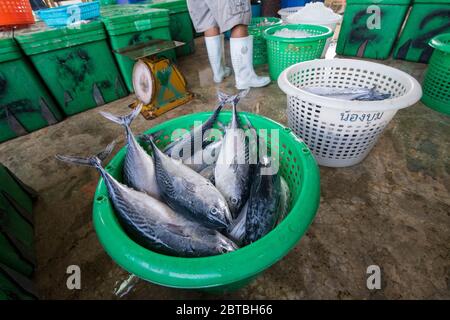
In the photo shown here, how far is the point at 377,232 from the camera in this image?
1.19 meters

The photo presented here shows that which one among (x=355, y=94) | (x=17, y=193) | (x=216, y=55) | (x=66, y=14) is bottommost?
(x=17, y=193)

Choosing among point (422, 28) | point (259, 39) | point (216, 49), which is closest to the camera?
point (216, 49)

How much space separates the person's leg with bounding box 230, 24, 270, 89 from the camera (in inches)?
91.1

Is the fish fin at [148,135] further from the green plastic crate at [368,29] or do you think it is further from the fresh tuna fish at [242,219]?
the green plastic crate at [368,29]

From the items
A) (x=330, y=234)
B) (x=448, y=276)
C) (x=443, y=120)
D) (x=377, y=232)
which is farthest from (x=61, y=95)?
(x=443, y=120)

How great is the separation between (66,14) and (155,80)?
3.10 feet

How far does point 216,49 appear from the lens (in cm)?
255

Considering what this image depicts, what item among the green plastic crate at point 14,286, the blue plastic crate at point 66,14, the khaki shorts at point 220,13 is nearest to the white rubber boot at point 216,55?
the khaki shorts at point 220,13

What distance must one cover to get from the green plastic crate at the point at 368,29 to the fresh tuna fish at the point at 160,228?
3.35m

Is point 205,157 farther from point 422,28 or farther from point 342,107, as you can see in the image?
point 422,28

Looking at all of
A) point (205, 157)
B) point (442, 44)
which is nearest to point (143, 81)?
point (205, 157)
